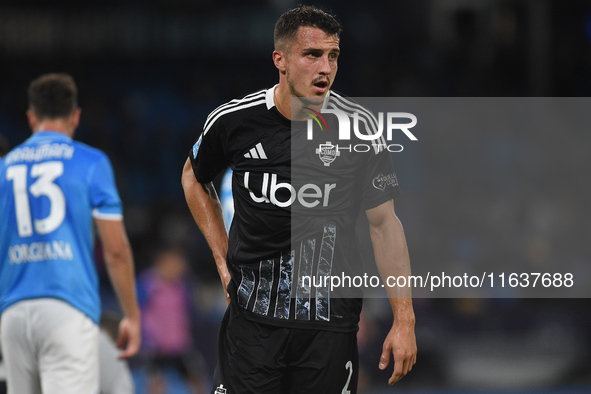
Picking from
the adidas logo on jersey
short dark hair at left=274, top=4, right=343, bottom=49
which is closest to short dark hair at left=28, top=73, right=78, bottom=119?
the adidas logo on jersey

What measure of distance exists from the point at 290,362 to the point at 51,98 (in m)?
2.22

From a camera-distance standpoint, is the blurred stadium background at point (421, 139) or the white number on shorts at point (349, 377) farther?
the blurred stadium background at point (421, 139)

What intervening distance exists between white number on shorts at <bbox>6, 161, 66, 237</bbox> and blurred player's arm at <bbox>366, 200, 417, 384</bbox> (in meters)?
1.82

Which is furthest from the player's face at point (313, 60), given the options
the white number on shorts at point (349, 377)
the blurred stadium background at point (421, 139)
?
the blurred stadium background at point (421, 139)

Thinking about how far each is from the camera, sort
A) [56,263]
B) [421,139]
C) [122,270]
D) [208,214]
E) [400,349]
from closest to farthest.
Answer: [400,349]
[208,214]
[56,263]
[122,270]
[421,139]

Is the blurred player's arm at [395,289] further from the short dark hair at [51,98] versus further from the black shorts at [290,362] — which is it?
the short dark hair at [51,98]

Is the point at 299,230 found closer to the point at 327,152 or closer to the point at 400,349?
the point at 327,152

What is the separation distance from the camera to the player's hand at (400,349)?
9.68 ft

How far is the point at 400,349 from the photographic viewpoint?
2949 mm

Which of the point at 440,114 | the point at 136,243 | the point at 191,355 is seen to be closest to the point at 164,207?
the point at 136,243

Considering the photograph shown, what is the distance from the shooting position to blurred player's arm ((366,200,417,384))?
2961 millimetres

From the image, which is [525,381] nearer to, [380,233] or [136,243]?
[136,243]

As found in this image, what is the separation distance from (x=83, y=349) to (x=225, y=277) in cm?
112

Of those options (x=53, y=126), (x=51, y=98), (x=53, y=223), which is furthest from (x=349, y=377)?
(x=51, y=98)
